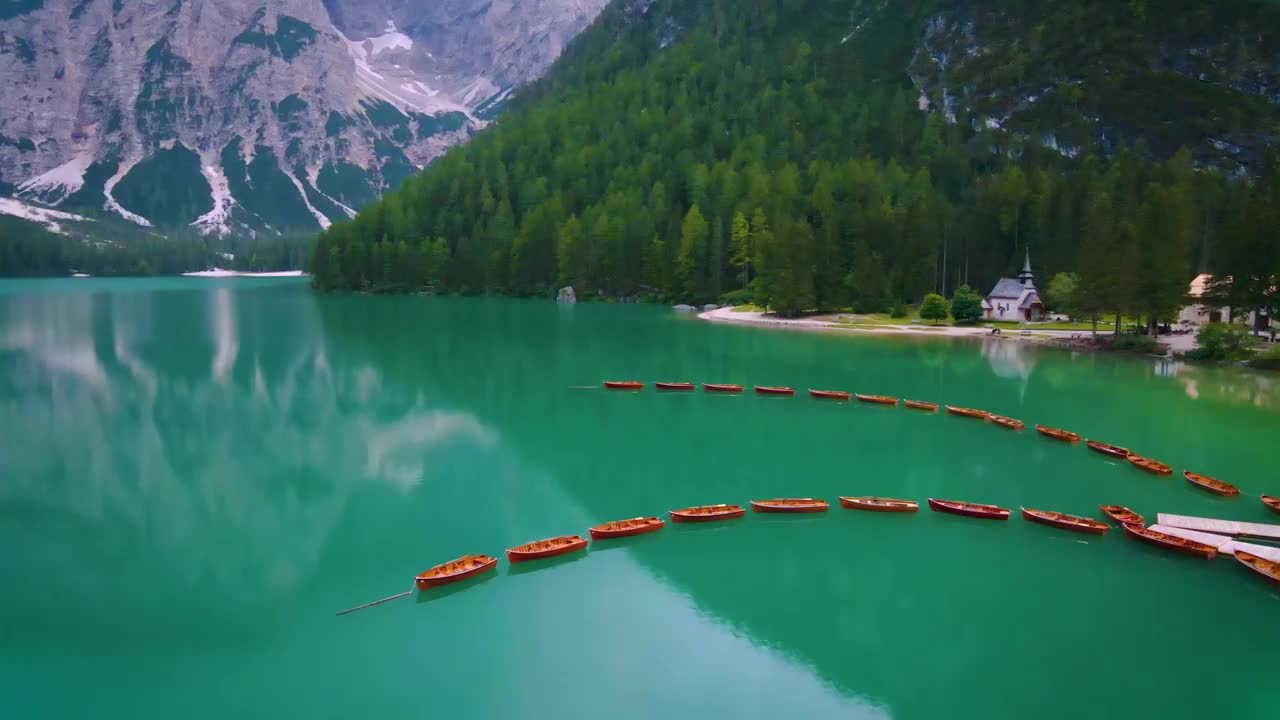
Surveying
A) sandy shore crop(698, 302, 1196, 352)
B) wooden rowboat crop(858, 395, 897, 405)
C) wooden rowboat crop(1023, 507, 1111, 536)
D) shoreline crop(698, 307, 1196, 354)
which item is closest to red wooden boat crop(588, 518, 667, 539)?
wooden rowboat crop(1023, 507, 1111, 536)

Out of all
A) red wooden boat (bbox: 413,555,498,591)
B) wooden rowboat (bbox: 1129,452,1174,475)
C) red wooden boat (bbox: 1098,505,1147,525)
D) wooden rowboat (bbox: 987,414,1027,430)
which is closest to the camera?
red wooden boat (bbox: 413,555,498,591)

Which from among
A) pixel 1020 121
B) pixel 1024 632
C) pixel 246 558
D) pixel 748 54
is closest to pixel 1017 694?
pixel 1024 632

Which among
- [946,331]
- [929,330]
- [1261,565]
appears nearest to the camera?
[1261,565]

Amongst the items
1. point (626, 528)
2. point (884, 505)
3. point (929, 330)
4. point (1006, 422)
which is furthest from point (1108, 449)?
point (929, 330)

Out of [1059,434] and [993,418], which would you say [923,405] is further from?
[1059,434]

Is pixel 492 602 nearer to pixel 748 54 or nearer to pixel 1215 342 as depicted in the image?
pixel 1215 342

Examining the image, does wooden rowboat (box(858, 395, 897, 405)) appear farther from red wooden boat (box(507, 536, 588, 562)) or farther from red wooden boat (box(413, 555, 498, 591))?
red wooden boat (box(413, 555, 498, 591))
